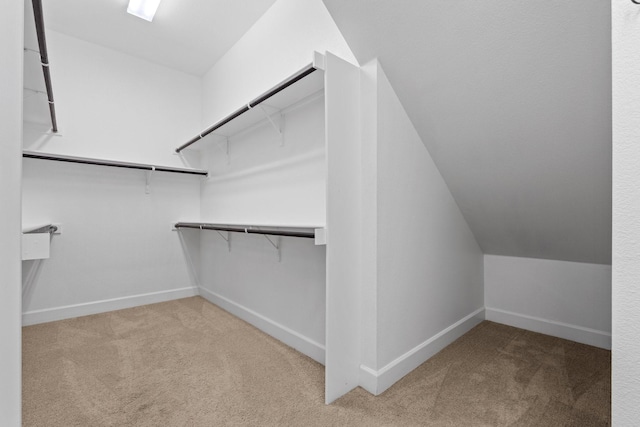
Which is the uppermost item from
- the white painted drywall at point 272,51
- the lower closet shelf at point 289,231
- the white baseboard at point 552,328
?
the white painted drywall at point 272,51

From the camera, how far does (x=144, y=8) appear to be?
2.24 metres

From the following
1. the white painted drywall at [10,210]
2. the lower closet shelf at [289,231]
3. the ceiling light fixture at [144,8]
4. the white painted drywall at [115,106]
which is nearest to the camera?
the white painted drywall at [10,210]

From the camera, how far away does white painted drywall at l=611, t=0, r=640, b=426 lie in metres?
0.72

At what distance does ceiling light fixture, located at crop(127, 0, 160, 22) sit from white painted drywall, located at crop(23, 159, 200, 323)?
1.35 metres

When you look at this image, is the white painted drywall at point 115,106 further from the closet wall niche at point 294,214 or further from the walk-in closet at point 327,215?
the closet wall niche at point 294,214

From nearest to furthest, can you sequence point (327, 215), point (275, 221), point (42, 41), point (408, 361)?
point (42, 41), point (327, 215), point (408, 361), point (275, 221)

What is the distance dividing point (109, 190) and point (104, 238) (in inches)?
17.6

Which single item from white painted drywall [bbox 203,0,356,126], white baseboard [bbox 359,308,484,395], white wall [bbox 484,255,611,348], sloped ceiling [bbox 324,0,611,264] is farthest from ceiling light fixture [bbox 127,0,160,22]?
white wall [bbox 484,255,611,348]

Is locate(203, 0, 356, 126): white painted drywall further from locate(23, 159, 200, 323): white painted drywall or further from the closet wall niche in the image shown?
locate(23, 159, 200, 323): white painted drywall

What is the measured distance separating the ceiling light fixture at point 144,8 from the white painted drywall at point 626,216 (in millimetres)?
2648

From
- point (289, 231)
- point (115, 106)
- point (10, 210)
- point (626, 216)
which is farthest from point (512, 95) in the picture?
point (115, 106)

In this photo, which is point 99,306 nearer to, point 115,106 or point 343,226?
point 115,106

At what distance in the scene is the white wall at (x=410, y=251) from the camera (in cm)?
151

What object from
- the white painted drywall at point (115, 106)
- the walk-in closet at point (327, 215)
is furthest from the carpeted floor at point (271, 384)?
the white painted drywall at point (115, 106)
